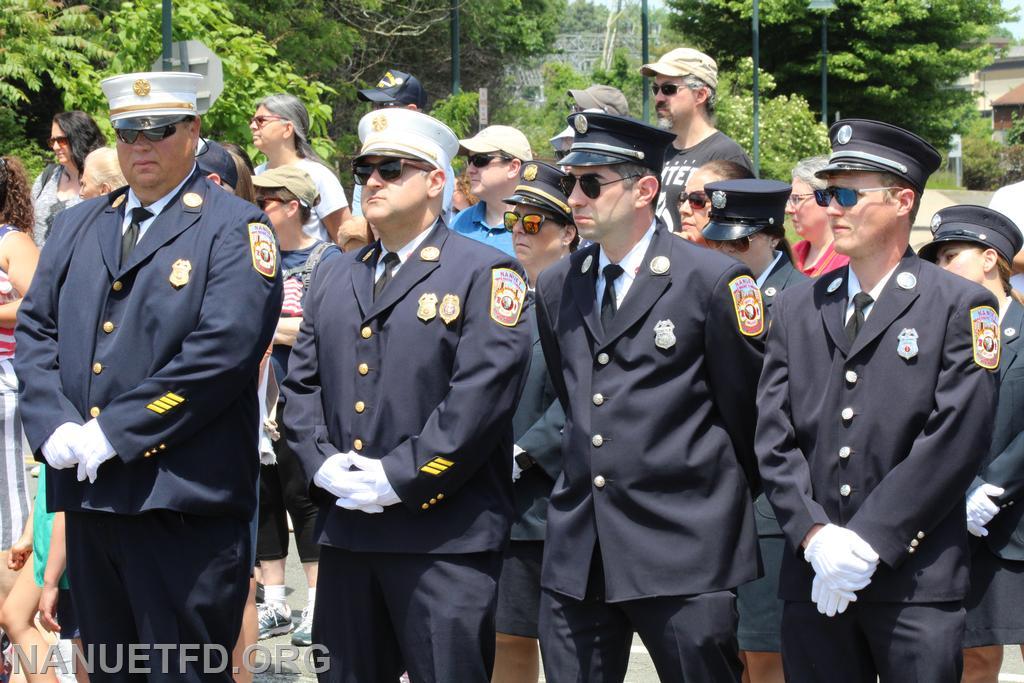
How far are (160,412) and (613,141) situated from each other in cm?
169

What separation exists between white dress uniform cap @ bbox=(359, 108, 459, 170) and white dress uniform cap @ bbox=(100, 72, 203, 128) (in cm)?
67

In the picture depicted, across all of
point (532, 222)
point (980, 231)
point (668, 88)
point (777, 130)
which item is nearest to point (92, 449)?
point (532, 222)

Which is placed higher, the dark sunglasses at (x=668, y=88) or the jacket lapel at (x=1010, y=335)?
the dark sunglasses at (x=668, y=88)

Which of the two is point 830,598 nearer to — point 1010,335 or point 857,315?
point 857,315

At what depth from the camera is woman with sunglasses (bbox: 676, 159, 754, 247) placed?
5824mm

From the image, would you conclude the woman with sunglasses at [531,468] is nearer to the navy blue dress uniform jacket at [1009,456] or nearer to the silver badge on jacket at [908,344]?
the silver badge on jacket at [908,344]

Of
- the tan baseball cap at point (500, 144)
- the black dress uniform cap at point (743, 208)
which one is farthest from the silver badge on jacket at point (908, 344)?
the tan baseball cap at point (500, 144)

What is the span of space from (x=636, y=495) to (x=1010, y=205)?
94.2 inches

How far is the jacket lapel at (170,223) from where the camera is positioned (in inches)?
177

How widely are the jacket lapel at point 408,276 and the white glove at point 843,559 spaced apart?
1528 millimetres

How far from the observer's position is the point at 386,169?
4562 mm

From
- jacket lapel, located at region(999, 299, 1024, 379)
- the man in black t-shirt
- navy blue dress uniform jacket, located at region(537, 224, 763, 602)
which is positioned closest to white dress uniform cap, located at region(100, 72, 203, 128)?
navy blue dress uniform jacket, located at region(537, 224, 763, 602)

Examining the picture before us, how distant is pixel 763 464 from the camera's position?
13.2ft

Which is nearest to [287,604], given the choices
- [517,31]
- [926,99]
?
[517,31]
